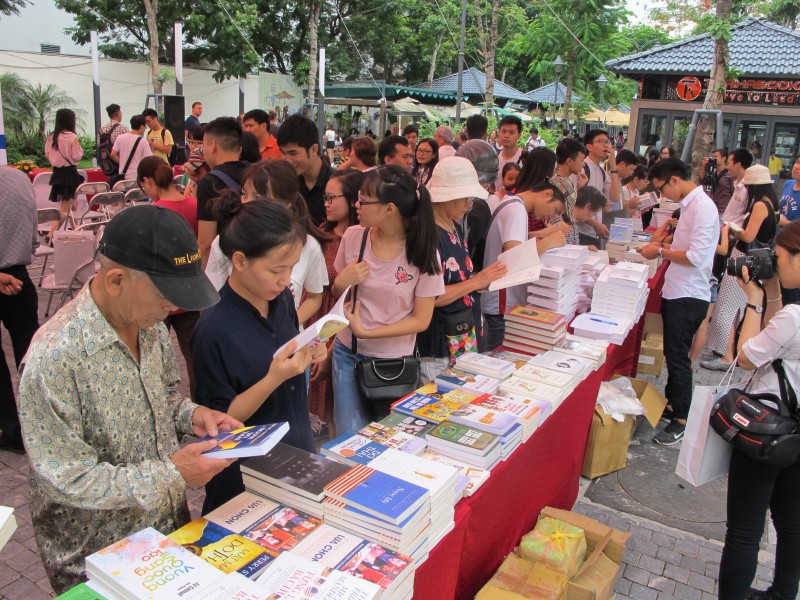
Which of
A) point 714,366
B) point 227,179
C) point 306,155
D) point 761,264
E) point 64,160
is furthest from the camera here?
point 64,160

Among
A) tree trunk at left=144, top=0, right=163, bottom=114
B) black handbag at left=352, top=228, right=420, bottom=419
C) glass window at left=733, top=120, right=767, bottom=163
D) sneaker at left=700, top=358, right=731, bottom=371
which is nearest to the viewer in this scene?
black handbag at left=352, top=228, right=420, bottom=419

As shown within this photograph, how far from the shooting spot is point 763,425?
233 cm

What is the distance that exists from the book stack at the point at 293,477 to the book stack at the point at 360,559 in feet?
0.31

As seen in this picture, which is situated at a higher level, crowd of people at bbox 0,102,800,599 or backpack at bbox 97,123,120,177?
backpack at bbox 97,123,120,177

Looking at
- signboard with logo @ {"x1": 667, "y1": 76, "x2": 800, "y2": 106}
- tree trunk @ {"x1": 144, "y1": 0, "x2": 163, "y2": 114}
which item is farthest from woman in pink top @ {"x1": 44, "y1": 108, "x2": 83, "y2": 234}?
signboard with logo @ {"x1": 667, "y1": 76, "x2": 800, "y2": 106}

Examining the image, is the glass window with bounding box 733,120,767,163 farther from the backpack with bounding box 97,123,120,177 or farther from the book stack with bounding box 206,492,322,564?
the book stack with bounding box 206,492,322,564

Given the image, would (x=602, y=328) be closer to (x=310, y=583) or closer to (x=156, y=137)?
(x=310, y=583)

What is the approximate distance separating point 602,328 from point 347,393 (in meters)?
1.82

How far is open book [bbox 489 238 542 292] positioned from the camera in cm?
311

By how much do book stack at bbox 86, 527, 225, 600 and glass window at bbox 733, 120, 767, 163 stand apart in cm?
1640

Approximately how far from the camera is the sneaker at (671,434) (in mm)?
4453

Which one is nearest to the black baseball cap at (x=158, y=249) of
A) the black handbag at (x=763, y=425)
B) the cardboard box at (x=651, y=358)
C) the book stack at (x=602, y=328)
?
the black handbag at (x=763, y=425)

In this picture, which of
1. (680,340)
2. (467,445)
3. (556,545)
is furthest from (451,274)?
(680,340)

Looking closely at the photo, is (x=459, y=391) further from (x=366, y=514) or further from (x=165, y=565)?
(x=165, y=565)
